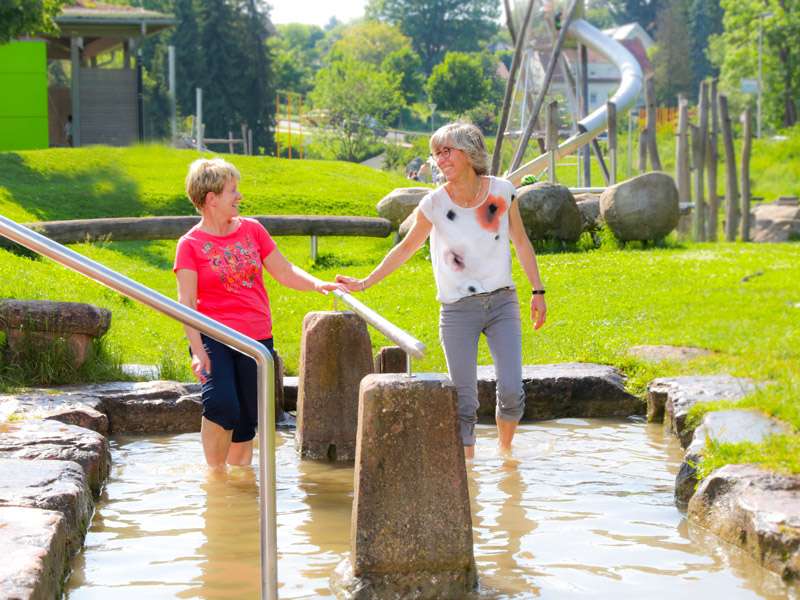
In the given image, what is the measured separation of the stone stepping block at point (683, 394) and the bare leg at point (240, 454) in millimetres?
2556

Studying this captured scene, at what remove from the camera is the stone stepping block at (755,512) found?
3.63 metres

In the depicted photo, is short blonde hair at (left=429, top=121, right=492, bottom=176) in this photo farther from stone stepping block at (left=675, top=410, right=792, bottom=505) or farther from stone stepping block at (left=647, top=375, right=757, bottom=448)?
stone stepping block at (left=647, top=375, right=757, bottom=448)

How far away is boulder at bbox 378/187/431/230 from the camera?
1647 centimetres

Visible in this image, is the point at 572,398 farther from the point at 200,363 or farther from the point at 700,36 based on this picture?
the point at 700,36

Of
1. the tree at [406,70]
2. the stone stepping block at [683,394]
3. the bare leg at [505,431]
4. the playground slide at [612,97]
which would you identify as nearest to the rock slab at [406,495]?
the bare leg at [505,431]

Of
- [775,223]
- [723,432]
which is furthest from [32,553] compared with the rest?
[775,223]

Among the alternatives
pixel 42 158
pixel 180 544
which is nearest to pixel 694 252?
pixel 180 544

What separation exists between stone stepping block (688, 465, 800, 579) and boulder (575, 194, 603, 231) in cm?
1102

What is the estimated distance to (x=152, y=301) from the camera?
2.83m

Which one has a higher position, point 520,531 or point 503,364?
point 503,364

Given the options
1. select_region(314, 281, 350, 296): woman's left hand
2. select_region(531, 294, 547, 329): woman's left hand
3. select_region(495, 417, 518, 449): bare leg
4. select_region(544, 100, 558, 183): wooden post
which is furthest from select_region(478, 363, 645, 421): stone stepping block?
select_region(544, 100, 558, 183): wooden post

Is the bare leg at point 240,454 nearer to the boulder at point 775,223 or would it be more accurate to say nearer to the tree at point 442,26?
the boulder at point 775,223

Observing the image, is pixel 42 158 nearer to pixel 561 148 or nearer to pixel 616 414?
pixel 561 148

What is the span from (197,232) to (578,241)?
10.6m
